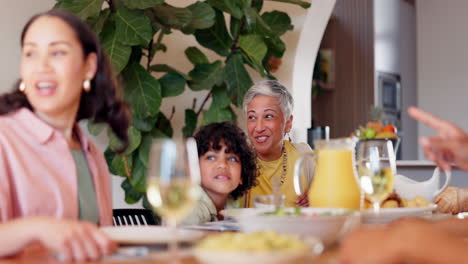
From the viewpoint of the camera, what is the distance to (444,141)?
5.00 feet

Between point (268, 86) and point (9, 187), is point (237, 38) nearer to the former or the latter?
point (268, 86)

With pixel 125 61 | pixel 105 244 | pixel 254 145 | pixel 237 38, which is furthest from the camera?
pixel 237 38

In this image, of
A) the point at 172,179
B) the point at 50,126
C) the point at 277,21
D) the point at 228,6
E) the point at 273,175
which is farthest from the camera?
the point at 277,21

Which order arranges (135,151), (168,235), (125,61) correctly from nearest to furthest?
1. (168,235)
2. (125,61)
3. (135,151)

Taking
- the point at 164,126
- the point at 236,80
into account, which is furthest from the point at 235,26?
the point at 164,126

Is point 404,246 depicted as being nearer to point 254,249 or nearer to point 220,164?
point 254,249

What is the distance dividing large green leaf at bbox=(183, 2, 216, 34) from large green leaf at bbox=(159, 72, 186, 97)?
0.27 m

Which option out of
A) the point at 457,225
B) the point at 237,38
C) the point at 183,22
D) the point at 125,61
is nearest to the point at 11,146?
the point at 457,225

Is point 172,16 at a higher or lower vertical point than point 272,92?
higher

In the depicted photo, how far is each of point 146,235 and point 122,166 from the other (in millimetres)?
2493

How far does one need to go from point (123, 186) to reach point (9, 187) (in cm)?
248

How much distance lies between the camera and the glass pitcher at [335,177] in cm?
163

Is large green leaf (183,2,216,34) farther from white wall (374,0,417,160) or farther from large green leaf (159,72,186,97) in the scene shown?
white wall (374,0,417,160)

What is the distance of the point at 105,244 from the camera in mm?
1045
